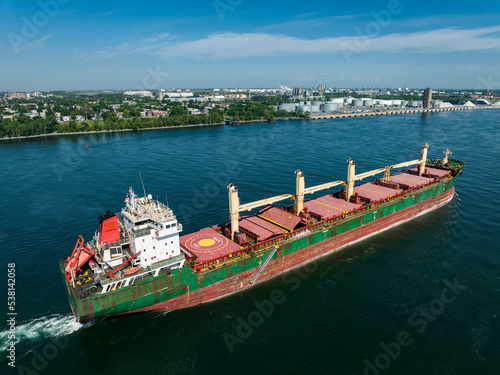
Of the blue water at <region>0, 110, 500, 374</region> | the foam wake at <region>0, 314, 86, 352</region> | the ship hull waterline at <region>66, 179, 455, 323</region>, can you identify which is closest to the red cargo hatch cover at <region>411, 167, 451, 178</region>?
the blue water at <region>0, 110, 500, 374</region>

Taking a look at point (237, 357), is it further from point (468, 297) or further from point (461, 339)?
point (468, 297)

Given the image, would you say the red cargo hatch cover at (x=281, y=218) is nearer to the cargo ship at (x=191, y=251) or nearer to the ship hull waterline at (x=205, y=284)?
the cargo ship at (x=191, y=251)

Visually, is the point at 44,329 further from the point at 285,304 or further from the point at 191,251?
the point at 285,304

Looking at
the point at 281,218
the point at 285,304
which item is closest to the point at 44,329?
the point at 285,304

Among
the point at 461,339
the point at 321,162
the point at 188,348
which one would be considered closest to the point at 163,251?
the point at 188,348

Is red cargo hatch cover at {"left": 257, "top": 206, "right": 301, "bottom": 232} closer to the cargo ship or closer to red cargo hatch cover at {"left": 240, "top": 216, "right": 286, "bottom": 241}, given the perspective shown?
the cargo ship
